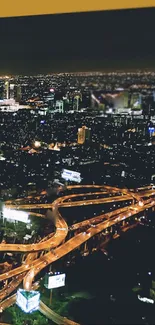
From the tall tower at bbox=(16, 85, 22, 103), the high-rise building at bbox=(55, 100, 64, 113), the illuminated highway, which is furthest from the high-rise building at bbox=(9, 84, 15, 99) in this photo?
the illuminated highway

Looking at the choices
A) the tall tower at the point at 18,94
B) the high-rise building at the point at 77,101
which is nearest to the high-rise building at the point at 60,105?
the high-rise building at the point at 77,101

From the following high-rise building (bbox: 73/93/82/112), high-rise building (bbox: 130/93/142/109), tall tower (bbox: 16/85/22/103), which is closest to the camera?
high-rise building (bbox: 130/93/142/109)

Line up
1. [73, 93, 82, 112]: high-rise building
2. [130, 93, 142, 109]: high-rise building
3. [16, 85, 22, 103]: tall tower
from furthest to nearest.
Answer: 1. [16, 85, 22, 103]: tall tower
2. [73, 93, 82, 112]: high-rise building
3. [130, 93, 142, 109]: high-rise building

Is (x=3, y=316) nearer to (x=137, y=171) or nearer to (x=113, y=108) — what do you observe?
(x=137, y=171)

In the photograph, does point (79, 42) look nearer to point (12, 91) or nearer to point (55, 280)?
point (12, 91)

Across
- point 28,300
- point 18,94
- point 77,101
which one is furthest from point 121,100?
point 28,300

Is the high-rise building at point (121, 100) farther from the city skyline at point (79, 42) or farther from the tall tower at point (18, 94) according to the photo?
the tall tower at point (18, 94)

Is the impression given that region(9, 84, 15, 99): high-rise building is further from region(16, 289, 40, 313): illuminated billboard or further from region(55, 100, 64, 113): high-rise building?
region(16, 289, 40, 313): illuminated billboard
